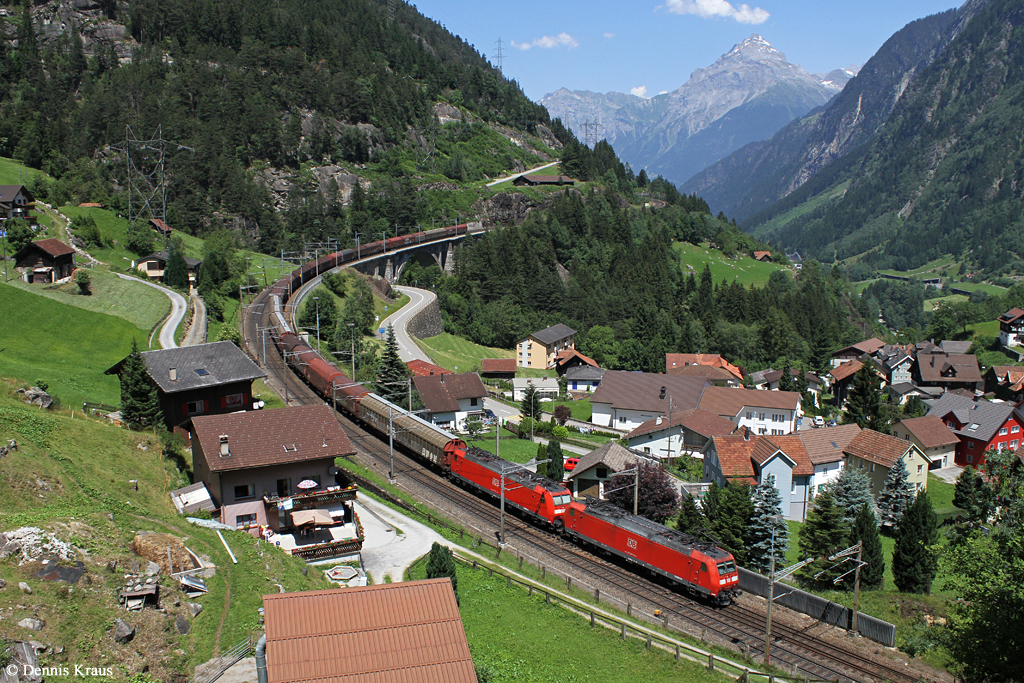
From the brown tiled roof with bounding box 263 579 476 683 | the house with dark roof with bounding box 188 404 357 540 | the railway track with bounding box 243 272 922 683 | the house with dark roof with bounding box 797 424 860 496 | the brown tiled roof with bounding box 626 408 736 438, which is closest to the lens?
the brown tiled roof with bounding box 263 579 476 683

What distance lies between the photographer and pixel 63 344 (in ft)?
193

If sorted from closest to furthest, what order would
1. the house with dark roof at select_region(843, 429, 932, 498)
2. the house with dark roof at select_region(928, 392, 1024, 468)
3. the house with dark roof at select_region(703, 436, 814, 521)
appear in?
the house with dark roof at select_region(703, 436, 814, 521) < the house with dark roof at select_region(843, 429, 932, 498) < the house with dark roof at select_region(928, 392, 1024, 468)

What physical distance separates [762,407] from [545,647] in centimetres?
6267

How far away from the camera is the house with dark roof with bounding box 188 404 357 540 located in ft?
120

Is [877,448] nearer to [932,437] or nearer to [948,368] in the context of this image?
[932,437]

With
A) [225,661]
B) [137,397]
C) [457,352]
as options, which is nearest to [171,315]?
[137,397]

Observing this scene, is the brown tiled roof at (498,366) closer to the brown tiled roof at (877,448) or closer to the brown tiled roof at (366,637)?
the brown tiled roof at (877,448)

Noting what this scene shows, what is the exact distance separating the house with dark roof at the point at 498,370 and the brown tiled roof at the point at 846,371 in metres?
55.4

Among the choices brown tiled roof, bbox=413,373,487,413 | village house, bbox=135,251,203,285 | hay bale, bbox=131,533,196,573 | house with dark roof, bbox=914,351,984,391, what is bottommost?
house with dark roof, bbox=914,351,984,391

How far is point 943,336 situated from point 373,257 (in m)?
136

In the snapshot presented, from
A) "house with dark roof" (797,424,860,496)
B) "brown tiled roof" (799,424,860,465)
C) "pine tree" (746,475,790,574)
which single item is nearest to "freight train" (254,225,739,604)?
"pine tree" (746,475,790,574)

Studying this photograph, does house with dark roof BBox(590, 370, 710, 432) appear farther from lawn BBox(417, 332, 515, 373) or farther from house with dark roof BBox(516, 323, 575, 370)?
house with dark roof BBox(516, 323, 575, 370)

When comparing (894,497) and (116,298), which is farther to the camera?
(116,298)

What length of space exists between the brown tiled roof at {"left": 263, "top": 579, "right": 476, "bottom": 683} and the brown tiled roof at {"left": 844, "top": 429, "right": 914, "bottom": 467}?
53.2m
